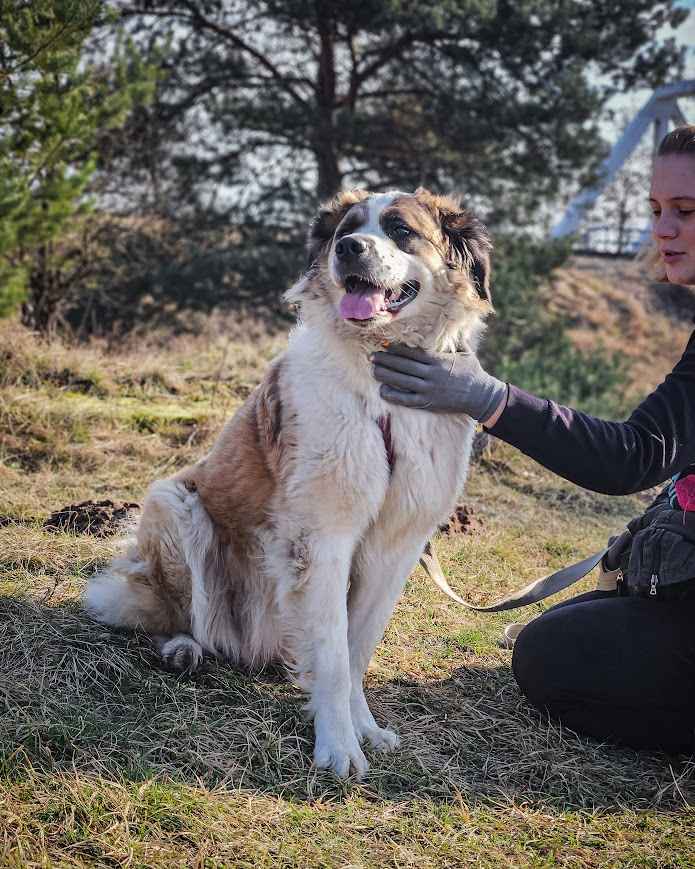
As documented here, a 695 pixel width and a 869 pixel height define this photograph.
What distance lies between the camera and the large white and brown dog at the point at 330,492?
92.4 inches

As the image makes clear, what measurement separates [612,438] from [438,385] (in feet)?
1.77

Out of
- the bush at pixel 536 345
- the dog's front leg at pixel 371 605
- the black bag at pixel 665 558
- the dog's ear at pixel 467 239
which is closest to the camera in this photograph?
the black bag at pixel 665 558

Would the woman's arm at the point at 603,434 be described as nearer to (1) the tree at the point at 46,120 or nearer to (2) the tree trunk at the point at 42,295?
(1) the tree at the point at 46,120

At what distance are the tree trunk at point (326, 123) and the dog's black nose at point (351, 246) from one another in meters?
8.21

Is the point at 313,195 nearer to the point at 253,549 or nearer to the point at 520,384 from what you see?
the point at 520,384

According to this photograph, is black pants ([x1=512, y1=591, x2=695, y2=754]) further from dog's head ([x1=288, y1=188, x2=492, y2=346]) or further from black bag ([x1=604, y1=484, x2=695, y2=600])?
dog's head ([x1=288, y1=188, x2=492, y2=346])

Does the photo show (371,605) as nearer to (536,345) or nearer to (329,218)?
(329,218)

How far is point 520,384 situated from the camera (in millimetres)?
9125

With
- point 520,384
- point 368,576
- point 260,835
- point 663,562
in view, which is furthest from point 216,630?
point 520,384

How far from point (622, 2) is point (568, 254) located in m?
3.03

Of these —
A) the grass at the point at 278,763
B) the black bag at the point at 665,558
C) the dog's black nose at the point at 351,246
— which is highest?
the dog's black nose at the point at 351,246

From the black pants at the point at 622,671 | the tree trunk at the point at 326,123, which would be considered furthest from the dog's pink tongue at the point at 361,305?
the tree trunk at the point at 326,123

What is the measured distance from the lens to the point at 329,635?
92.0 inches

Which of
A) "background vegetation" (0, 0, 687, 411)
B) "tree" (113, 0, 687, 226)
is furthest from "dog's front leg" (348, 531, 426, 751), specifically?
"tree" (113, 0, 687, 226)
